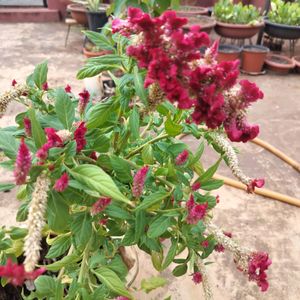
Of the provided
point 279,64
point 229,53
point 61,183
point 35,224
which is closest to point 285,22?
point 279,64

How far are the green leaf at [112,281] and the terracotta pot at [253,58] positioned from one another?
3.49 meters

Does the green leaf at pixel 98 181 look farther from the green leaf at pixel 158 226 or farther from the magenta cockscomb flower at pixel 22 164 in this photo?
the green leaf at pixel 158 226

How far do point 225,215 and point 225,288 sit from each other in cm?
49

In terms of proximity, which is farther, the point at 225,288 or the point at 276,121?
the point at 276,121

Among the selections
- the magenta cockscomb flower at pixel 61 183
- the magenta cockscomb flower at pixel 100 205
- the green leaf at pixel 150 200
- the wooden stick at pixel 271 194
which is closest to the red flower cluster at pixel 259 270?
the green leaf at pixel 150 200

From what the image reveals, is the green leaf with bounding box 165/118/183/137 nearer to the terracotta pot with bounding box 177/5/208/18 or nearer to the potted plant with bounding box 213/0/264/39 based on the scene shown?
the potted plant with bounding box 213/0/264/39

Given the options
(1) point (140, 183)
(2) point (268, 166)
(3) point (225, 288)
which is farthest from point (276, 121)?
(1) point (140, 183)

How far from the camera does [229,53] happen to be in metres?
3.75

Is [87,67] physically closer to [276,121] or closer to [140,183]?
[140,183]

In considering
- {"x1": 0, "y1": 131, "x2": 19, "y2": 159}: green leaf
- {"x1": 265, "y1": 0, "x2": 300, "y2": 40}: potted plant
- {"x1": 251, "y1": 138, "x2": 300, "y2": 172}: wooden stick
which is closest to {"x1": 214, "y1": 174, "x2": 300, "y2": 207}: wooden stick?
{"x1": 251, "y1": 138, "x2": 300, "y2": 172}: wooden stick

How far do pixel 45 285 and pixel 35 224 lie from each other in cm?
41

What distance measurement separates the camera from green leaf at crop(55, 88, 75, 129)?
0.72 metres

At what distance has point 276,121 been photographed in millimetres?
2965

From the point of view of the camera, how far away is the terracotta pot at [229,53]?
376 cm
